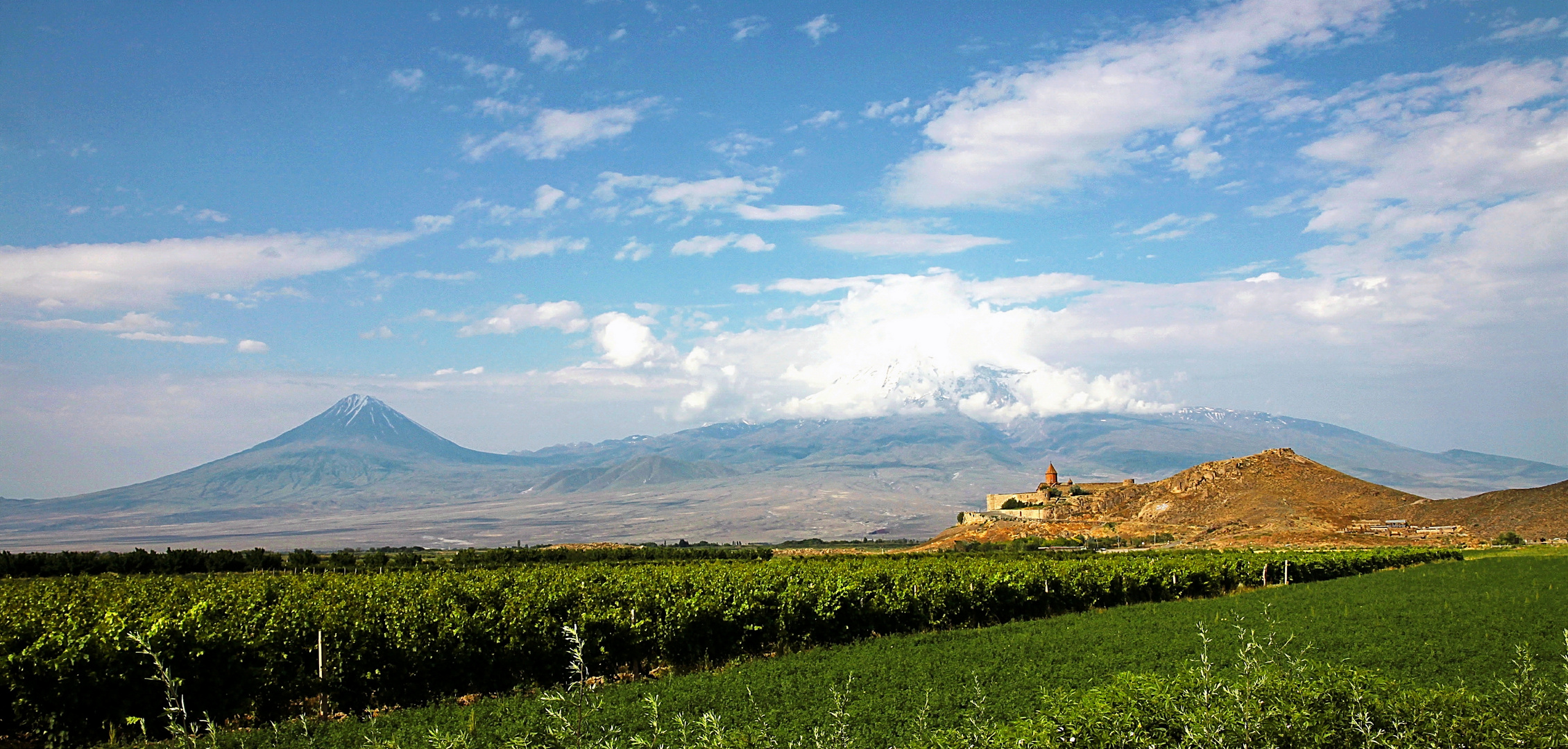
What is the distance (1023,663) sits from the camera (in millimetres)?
18453

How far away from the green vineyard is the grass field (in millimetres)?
1315

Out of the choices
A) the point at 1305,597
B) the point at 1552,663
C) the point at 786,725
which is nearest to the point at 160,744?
the point at 786,725

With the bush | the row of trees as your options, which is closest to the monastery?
the row of trees

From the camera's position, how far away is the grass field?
546 inches

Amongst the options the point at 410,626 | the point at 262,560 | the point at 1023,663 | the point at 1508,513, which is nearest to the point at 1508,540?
the point at 1508,513

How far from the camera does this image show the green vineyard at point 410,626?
1385 centimetres

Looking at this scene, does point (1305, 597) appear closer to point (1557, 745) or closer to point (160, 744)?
point (1557, 745)

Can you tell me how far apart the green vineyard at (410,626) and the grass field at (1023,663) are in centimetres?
132

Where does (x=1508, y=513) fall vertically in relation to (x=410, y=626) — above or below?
below

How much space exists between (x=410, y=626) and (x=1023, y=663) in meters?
12.8

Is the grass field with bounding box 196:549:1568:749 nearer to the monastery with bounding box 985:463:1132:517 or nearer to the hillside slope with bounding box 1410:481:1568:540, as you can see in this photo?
the hillside slope with bounding box 1410:481:1568:540

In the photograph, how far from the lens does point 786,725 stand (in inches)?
528

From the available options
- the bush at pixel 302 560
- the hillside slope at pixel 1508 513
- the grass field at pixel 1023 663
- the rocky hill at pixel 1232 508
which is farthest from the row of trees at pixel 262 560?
the hillside slope at pixel 1508 513

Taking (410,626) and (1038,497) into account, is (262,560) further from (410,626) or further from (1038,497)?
(1038,497)
